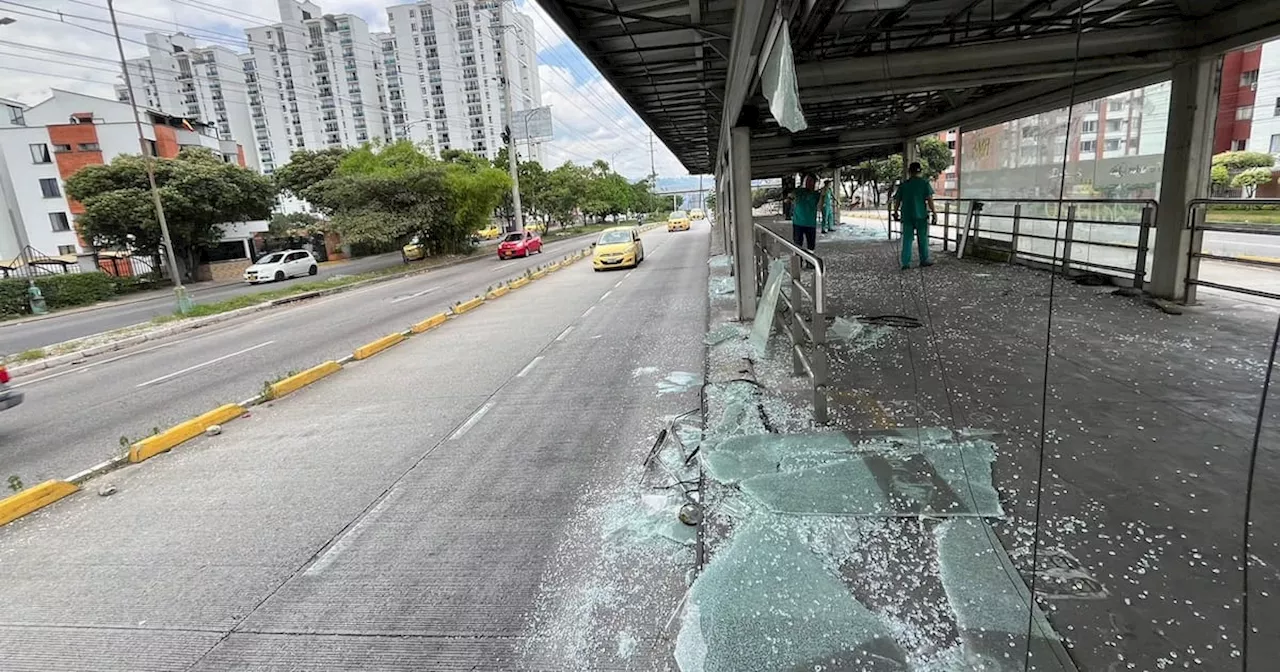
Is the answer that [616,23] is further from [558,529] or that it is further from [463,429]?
[558,529]

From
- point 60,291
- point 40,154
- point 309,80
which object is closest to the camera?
point 60,291

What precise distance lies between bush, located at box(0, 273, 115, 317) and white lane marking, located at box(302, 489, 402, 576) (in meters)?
24.7

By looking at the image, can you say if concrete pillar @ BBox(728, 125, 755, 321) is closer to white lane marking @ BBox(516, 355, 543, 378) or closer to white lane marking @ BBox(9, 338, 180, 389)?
white lane marking @ BBox(516, 355, 543, 378)

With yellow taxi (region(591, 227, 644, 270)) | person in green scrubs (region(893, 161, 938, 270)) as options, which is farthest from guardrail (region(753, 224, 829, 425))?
yellow taxi (region(591, 227, 644, 270))

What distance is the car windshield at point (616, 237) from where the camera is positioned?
1997cm

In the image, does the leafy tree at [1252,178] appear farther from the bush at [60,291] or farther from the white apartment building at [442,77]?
the white apartment building at [442,77]

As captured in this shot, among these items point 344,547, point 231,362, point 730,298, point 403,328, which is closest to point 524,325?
point 403,328

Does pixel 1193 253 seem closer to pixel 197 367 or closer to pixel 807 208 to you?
pixel 807 208

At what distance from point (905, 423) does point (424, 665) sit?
3.45m

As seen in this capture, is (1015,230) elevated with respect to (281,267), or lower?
elevated

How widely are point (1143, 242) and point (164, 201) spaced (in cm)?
3386

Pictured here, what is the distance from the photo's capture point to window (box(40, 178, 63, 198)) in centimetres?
3966

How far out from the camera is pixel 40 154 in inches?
1549

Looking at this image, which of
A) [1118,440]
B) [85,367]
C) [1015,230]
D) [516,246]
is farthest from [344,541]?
[516,246]
